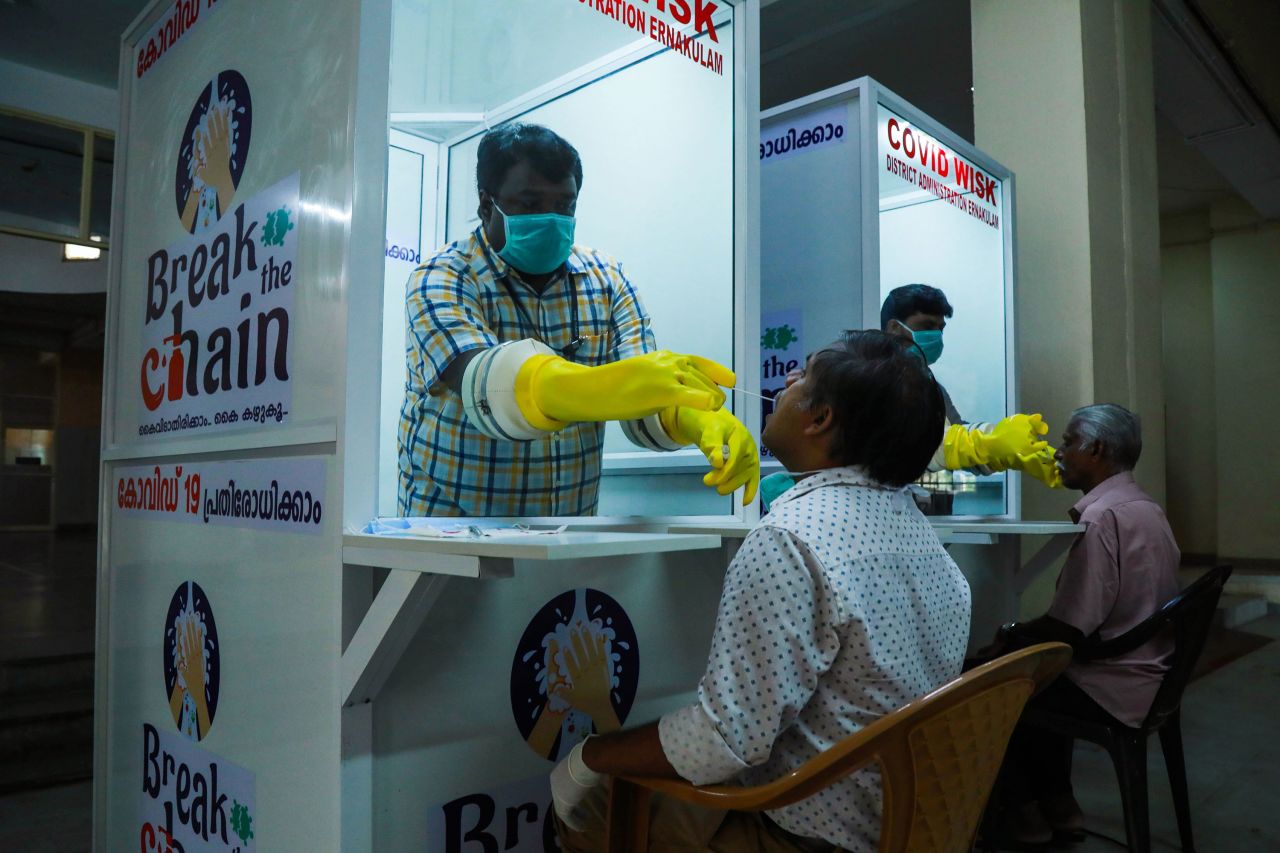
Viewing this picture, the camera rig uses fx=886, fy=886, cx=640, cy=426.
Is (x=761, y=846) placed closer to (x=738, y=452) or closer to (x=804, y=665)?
(x=804, y=665)

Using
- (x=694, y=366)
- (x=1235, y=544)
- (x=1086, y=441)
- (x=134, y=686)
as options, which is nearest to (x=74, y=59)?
(x=134, y=686)

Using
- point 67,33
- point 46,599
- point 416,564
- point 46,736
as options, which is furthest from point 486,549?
point 46,599

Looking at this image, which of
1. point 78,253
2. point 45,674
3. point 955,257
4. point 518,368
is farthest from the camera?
point 78,253

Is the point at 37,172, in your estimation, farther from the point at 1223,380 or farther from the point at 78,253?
the point at 1223,380

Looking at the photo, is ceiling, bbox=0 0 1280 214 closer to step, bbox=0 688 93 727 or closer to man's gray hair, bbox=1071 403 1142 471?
man's gray hair, bbox=1071 403 1142 471

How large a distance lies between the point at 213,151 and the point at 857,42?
4716 mm

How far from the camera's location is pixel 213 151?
1.94 meters

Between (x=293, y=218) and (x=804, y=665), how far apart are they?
46.7 inches

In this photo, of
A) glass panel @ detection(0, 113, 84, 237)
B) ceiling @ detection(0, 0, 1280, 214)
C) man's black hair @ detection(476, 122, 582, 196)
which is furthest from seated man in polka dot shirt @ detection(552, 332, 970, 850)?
glass panel @ detection(0, 113, 84, 237)

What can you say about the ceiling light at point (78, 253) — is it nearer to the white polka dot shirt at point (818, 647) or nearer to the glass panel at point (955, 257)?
the glass panel at point (955, 257)

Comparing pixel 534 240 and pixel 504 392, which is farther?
pixel 534 240

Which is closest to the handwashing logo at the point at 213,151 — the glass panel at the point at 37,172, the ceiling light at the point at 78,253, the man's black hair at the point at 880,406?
the man's black hair at the point at 880,406

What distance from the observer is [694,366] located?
1521 millimetres

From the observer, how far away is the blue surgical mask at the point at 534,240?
1.68 metres
